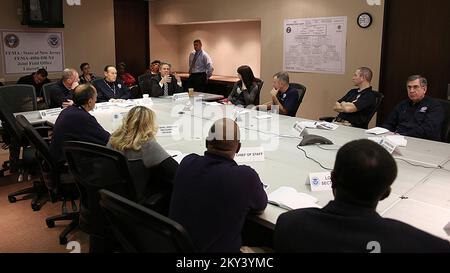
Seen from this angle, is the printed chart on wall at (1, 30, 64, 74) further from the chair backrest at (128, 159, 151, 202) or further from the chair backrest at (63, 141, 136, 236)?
the chair backrest at (128, 159, 151, 202)

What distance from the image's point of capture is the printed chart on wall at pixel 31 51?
6.60 meters

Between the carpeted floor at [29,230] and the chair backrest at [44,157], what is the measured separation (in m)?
0.37

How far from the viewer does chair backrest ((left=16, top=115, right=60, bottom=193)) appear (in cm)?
272

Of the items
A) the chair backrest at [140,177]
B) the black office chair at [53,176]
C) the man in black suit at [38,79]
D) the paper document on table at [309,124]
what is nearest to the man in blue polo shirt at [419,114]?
the paper document on table at [309,124]

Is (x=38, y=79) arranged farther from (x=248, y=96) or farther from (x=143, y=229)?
(x=143, y=229)

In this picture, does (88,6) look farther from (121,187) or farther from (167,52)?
(121,187)

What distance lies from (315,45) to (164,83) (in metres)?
2.27

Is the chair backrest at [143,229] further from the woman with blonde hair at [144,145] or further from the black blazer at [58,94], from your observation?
the black blazer at [58,94]

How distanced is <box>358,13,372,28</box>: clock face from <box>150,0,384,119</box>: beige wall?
0.05 meters

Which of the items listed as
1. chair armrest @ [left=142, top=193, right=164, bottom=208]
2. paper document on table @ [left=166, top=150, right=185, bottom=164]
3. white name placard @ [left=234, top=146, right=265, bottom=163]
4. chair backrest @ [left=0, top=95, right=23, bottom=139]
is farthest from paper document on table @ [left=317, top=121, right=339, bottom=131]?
chair backrest @ [left=0, top=95, right=23, bottom=139]

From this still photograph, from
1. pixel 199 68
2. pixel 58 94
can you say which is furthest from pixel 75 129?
pixel 199 68

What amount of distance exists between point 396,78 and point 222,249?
4424mm

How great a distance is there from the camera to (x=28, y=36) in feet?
22.3
